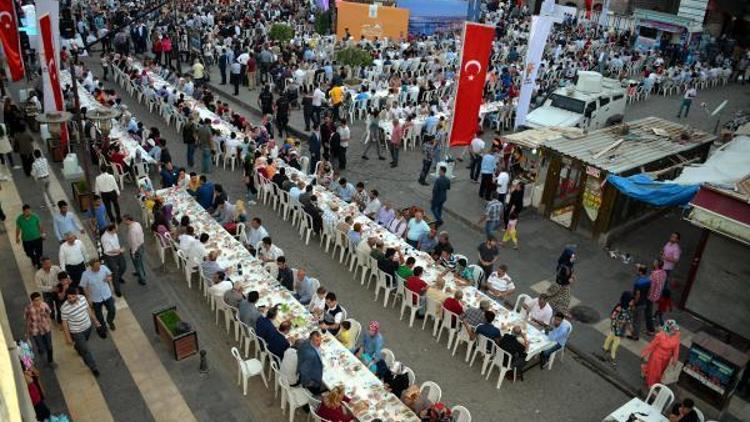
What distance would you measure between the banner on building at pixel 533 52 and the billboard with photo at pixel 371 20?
48.7ft

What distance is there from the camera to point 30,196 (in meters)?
15.5

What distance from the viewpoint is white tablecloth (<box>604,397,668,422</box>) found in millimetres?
8895

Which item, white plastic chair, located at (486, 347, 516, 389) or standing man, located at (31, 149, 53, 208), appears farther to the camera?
standing man, located at (31, 149, 53, 208)

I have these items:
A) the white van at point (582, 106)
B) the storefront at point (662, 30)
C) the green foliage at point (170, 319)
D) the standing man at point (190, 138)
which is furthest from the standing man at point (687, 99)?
the green foliage at point (170, 319)

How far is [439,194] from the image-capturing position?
15062 millimetres

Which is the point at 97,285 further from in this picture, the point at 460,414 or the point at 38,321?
the point at 460,414

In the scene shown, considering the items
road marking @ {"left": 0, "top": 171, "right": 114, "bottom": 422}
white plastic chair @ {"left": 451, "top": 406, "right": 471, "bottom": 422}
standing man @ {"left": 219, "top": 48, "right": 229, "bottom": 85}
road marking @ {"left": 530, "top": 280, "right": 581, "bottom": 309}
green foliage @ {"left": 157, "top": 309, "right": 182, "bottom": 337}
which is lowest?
road marking @ {"left": 0, "top": 171, "right": 114, "bottom": 422}

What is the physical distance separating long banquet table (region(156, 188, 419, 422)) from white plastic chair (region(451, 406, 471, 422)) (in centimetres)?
65

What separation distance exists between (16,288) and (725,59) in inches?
1432

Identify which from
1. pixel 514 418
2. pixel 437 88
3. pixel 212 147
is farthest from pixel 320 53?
pixel 514 418

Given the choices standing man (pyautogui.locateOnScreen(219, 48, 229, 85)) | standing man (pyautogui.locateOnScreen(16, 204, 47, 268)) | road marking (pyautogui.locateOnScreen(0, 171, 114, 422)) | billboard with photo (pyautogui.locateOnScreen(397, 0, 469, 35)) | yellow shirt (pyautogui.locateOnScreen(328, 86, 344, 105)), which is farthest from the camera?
billboard with photo (pyautogui.locateOnScreen(397, 0, 469, 35))

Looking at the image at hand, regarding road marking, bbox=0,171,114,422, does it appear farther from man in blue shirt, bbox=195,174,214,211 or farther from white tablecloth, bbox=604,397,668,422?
white tablecloth, bbox=604,397,668,422

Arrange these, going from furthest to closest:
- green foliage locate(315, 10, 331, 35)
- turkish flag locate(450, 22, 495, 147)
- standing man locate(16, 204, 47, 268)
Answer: green foliage locate(315, 10, 331, 35), turkish flag locate(450, 22, 495, 147), standing man locate(16, 204, 47, 268)

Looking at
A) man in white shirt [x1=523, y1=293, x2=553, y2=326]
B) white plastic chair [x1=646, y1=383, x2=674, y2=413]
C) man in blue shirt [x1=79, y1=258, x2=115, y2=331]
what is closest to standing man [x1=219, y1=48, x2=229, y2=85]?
man in blue shirt [x1=79, y1=258, x2=115, y2=331]
